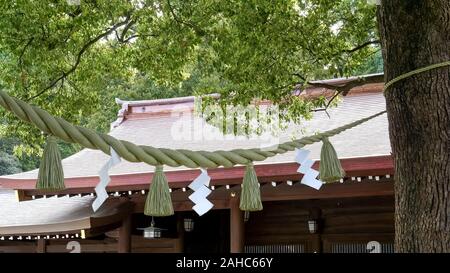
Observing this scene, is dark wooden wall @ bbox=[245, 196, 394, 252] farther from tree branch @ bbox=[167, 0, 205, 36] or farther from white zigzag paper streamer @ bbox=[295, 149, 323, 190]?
white zigzag paper streamer @ bbox=[295, 149, 323, 190]

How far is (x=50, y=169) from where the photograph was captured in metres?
2.02

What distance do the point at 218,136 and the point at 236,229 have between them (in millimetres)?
2013

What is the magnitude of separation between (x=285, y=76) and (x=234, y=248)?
205 cm

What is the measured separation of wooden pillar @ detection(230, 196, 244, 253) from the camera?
22.2ft

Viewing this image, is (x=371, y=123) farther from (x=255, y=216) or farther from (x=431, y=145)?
(x=431, y=145)

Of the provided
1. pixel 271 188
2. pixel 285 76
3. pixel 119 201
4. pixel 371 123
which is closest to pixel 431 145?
pixel 285 76

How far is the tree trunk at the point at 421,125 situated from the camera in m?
2.92

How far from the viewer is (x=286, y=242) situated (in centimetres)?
782

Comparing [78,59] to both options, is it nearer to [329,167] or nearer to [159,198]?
[329,167]

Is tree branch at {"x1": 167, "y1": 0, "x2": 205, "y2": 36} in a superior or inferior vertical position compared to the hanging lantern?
superior

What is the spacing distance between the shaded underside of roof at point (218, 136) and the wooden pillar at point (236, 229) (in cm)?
80

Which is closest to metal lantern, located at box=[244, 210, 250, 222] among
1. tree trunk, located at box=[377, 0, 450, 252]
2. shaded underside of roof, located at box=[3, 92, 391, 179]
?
shaded underside of roof, located at box=[3, 92, 391, 179]

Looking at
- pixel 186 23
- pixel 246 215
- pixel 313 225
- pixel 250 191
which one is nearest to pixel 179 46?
pixel 186 23

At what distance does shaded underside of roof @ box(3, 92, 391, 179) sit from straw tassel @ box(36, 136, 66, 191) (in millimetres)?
4371
